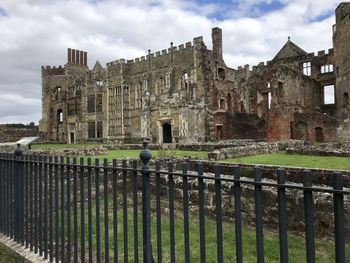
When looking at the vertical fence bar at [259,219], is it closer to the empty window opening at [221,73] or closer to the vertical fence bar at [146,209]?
the vertical fence bar at [146,209]

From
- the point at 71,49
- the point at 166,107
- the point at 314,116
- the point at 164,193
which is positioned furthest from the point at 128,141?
the point at 71,49

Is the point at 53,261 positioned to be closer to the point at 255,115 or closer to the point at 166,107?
the point at 166,107

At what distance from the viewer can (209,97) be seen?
33.6 metres

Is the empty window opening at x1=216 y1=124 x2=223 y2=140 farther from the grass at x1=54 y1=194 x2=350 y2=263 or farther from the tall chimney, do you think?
the grass at x1=54 y1=194 x2=350 y2=263

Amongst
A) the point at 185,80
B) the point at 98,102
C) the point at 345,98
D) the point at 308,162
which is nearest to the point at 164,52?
the point at 185,80

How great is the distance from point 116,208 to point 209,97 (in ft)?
100

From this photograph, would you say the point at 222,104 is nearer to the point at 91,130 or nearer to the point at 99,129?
the point at 99,129

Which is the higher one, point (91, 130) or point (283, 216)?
point (91, 130)

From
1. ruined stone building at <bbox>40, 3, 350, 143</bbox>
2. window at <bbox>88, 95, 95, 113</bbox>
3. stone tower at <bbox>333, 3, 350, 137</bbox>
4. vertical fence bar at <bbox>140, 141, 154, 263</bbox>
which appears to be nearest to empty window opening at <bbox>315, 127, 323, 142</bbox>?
ruined stone building at <bbox>40, 3, 350, 143</bbox>

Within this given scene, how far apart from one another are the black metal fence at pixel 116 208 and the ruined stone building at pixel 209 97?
24.9m

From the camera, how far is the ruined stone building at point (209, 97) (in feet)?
103

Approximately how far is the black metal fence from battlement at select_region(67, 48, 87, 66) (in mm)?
59047

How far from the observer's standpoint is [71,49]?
62156mm

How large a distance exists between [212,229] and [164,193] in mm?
2509
